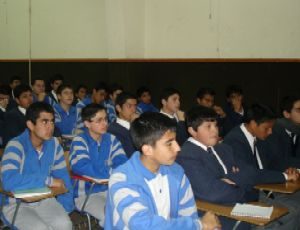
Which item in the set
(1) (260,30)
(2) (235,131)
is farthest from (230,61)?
(2) (235,131)

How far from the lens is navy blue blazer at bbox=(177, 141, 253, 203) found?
8.93 ft

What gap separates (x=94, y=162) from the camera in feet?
11.3

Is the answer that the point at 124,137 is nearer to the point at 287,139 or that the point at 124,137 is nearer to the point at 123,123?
the point at 123,123

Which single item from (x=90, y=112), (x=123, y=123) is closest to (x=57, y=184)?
(x=90, y=112)

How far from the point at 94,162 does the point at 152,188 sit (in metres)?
1.47

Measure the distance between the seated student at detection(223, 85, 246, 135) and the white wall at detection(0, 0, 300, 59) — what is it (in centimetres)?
83

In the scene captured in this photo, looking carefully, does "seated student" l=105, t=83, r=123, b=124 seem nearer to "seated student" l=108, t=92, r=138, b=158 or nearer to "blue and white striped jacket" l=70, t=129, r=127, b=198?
"seated student" l=108, t=92, r=138, b=158

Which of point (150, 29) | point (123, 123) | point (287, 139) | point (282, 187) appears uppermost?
point (150, 29)

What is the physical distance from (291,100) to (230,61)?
2881 mm

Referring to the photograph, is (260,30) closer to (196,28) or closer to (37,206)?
(196,28)

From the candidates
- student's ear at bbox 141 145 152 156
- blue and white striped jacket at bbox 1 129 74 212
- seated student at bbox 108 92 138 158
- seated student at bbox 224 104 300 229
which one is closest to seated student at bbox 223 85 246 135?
seated student at bbox 108 92 138 158

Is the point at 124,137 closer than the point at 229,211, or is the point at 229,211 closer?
the point at 229,211

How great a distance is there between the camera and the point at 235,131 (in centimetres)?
348

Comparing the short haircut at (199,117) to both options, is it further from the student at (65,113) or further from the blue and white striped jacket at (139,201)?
the student at (65,113)
